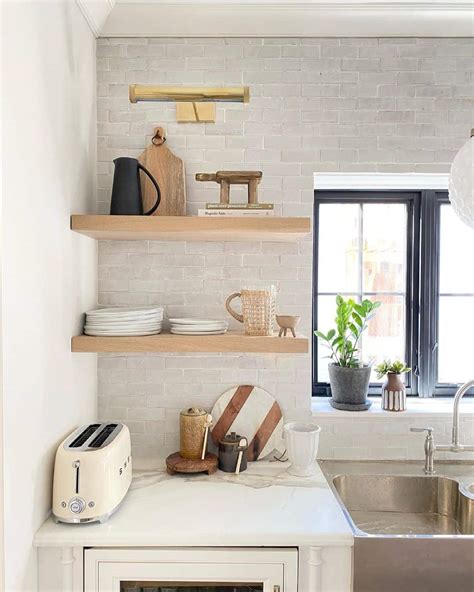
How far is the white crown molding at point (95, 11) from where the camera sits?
1875mm

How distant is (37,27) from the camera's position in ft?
4.91

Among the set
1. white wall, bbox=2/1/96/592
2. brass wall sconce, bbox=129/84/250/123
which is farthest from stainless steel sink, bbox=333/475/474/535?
brass wall sconce, bbox=129/84/250/123

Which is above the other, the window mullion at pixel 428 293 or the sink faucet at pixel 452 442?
the window mullion at pixel 428 293

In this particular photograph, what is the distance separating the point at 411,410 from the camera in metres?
2.21

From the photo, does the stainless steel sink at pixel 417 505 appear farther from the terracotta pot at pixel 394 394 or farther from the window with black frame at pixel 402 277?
the window with black frame at pixel 402 277

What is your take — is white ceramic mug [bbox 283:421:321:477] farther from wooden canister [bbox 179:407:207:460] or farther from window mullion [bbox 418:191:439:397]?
window mullion [bbox 418:191:439:397]

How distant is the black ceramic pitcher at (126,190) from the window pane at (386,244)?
Answer: 1.04m

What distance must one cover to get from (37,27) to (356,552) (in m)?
1.72

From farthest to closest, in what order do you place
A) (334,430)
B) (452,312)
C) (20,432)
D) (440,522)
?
(452,312)
(334,430)
(440,522)
(20,432)

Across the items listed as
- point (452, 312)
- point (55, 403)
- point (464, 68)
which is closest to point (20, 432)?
point (55, 403)

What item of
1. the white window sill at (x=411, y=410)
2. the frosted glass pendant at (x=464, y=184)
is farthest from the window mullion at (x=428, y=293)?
the frosted glass pendant at (x=464, y=184)

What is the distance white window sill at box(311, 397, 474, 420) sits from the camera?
2178 mm

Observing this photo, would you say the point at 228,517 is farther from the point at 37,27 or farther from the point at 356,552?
the point at 37,27

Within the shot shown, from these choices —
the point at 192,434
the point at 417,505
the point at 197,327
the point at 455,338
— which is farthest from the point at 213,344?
the point at 455,338
